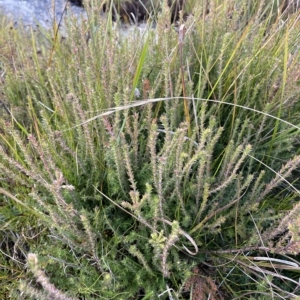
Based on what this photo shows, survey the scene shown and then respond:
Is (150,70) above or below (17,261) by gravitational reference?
above

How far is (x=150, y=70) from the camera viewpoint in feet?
4.41

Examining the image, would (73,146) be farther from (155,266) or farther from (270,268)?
(270,268)

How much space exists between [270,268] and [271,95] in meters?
0.58

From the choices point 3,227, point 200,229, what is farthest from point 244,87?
point 3,227

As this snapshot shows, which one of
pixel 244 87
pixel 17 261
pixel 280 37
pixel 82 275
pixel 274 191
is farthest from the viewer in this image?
pixel 280 37

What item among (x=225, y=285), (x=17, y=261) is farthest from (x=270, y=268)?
(x=17, y=261)

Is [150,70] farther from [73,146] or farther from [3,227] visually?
[3,227]

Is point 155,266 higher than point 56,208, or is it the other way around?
point 56,208

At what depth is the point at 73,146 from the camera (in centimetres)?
117

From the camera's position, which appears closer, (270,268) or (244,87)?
(270,268)

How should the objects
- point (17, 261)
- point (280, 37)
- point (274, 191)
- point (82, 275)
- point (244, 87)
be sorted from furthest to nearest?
point (280, 37) → point (244, 87) → point (274, 191) → point (17, 261) → point (82, 275)

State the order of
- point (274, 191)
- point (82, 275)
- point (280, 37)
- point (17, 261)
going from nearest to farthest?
1. point (82, 275)
2. point (17, 261)
3. point (274, 191)
4. point (280, 37)

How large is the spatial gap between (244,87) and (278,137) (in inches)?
10.5

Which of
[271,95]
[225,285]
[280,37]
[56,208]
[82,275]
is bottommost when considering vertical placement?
[225,285]
